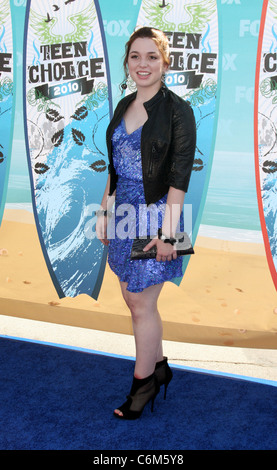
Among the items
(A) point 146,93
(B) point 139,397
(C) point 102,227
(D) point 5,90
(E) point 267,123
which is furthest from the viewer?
(D) point 5,90

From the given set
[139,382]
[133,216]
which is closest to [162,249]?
[133,216]

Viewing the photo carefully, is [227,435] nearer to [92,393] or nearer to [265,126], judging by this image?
[92,393]

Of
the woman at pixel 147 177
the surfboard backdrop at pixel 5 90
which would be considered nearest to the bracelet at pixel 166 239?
the woman at pixel 147 177

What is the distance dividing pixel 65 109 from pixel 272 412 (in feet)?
6.37

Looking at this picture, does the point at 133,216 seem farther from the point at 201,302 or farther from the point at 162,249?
the point at 201,302

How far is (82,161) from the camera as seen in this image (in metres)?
2.80

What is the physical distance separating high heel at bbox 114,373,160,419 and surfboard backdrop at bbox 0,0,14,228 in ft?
5.63

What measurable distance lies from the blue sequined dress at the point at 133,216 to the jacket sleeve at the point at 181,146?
12cm

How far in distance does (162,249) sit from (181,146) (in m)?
0.35

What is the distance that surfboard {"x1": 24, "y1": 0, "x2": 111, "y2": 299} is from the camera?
270 centimetres

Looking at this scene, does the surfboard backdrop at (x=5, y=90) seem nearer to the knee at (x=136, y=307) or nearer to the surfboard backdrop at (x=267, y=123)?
the surfboard backdrop at (x=267, y=123)

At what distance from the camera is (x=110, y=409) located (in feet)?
5.88

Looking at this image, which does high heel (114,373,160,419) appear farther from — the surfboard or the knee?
the surfboard

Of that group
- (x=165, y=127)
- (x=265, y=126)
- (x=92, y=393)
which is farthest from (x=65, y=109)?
(x=92, y=393)
